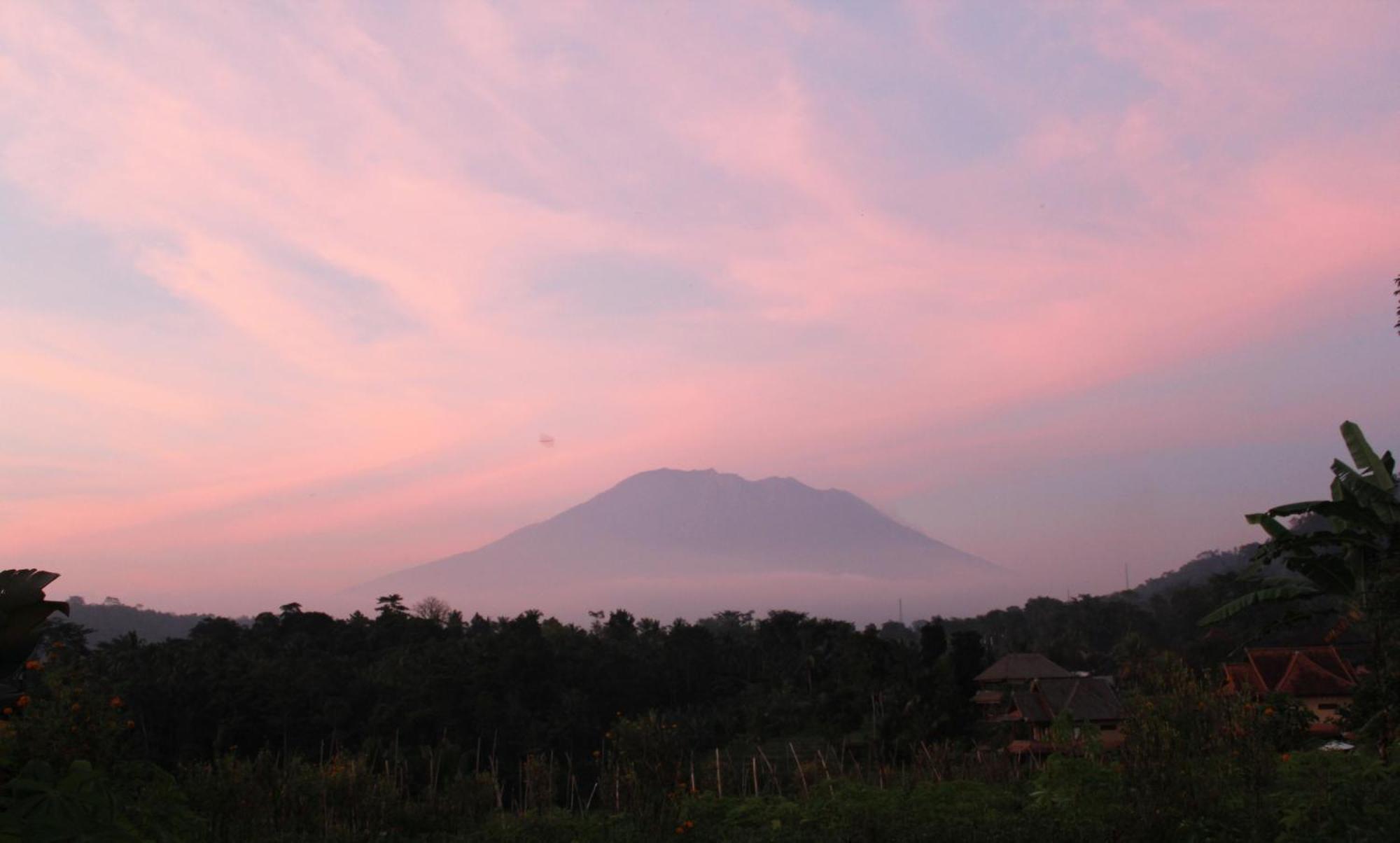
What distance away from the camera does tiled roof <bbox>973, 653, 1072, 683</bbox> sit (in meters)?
42.0

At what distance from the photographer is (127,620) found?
13388 cm

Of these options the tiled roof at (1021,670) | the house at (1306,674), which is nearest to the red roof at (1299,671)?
the house at (1306,674)

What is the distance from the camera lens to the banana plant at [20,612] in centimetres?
547

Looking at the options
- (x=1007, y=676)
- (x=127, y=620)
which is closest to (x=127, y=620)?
(x=127, y=620)

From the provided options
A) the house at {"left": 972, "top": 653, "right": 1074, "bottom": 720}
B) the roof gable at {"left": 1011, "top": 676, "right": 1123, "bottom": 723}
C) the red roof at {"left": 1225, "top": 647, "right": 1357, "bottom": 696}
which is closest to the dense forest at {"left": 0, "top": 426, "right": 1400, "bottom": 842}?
the roof gable at {"left": 1011, "top": 676, "right": 1123, "bottom": 723}

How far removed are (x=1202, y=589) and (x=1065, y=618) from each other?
18.3 m

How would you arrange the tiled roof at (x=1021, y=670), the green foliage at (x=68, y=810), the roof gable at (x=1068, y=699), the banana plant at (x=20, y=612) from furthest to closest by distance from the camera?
the tiled roof at (x=1021, y=670) → the roof gable at (x=1068, y=699) → the banana plant at (x=20, y=612) → the green foliage at (x=68, y=810)

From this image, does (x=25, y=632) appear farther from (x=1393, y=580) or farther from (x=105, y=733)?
(x=1393, y=580)

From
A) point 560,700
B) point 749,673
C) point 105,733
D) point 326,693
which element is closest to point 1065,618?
point 749,673

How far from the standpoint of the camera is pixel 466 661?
34594 millimetres

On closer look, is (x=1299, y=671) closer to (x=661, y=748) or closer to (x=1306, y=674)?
(x=1306, y=674)

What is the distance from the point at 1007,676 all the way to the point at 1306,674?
1293cm

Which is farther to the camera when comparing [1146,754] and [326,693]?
[326,693]

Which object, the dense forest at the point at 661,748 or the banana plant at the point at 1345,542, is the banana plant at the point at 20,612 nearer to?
the dense forest at the point at 661,748
